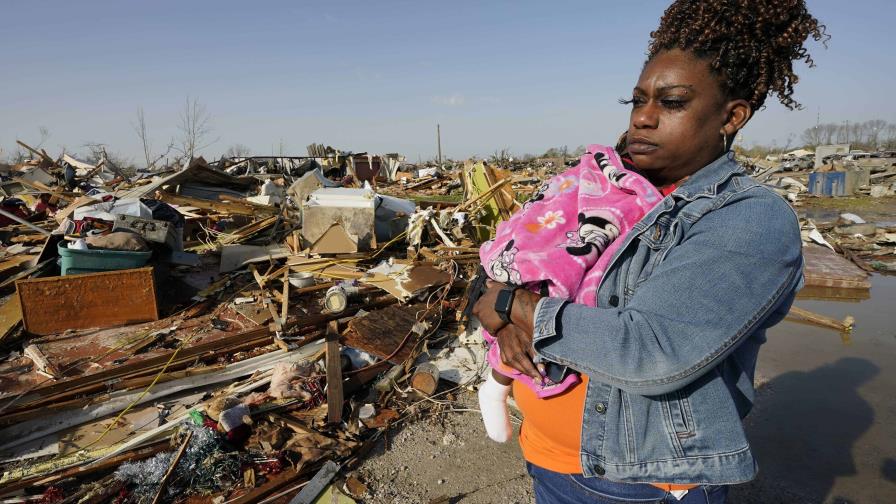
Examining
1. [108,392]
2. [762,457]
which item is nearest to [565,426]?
[762,457]

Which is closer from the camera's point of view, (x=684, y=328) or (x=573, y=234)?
(x=684, y=328)

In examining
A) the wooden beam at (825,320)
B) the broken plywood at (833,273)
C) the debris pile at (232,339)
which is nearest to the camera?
the debris pile at (232,339)

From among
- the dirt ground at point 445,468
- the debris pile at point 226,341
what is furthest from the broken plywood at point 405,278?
the dirt ground at point 445,468

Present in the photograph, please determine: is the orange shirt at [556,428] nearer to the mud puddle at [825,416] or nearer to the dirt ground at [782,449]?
the dirt ground at [782,449]

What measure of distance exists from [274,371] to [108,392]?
4.80 feet

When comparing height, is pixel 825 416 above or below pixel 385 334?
below

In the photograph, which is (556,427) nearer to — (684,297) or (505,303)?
(505,303)

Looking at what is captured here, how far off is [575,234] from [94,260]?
6559mm

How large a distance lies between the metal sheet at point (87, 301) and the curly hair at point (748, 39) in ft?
21.2

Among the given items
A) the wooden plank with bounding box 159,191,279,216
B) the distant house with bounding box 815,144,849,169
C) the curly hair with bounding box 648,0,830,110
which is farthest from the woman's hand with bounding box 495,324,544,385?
the distant house with bounding box 815,144,849,169

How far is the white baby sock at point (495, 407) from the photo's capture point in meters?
1.64

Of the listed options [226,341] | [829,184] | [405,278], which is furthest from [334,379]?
Answer: [829,184]

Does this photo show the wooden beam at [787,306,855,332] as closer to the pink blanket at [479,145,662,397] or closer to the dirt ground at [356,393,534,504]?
the dirt ground at [356,393,534,504]

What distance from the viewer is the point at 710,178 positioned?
115 centimetres
